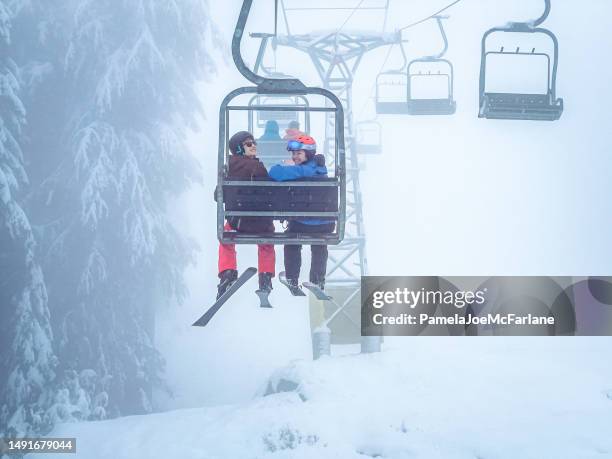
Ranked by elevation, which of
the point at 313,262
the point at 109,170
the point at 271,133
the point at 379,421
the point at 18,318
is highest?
the point at 271,133

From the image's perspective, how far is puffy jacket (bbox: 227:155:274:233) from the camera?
3.47 meters

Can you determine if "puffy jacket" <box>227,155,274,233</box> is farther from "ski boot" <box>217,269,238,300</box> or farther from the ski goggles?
"ski boot" <box>217,269,238,300</box>

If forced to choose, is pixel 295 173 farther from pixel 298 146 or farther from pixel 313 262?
pixel 313 262

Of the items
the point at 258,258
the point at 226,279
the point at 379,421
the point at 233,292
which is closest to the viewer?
the point at 233,292

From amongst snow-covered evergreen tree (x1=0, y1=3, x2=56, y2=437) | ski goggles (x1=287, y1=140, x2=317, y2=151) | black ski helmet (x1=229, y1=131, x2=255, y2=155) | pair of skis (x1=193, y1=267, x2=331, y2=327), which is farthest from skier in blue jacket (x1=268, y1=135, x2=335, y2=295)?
snow-covered evergreen tree (x1=0, y1=3, x2=56, y2=437)

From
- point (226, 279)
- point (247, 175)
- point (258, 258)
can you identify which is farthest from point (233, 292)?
point (247, 175)

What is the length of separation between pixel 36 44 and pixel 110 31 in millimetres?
1377

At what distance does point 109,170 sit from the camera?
11.6 metres

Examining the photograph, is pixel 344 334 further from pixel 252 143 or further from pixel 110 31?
pixel 252 143

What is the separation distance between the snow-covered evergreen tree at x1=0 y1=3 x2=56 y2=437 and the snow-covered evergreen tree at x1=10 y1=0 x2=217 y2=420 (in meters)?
1.04

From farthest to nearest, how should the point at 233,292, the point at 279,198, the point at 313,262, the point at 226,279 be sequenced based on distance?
the point at 313,262, the point at 226,279, the point at 233,292, the point at 279,198

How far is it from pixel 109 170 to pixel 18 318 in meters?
2.84

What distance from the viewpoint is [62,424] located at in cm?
1083

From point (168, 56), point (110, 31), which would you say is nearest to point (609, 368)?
point (168, 56)
